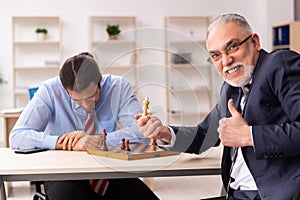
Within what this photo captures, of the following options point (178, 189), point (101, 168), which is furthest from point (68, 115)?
point (178, 189)

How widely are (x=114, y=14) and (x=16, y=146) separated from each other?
16.7 feet

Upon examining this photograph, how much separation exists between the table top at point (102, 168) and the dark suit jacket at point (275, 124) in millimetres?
289

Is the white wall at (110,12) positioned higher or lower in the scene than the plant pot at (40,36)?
higher

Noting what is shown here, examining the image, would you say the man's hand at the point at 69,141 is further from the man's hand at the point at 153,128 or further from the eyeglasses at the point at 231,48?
the eyeglasses at the point at 231,48

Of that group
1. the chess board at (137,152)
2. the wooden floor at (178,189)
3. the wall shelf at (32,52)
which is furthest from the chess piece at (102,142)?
the wall shelf at (32,52)

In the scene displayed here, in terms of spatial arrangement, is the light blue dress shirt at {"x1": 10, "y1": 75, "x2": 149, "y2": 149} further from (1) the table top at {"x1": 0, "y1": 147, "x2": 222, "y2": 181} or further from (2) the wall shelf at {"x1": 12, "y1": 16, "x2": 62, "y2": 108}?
(2) the wall shelf at {"x1": 12, "y1": 16, "x2": 62, "y2": 108}

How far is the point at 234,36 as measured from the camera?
1744 mm

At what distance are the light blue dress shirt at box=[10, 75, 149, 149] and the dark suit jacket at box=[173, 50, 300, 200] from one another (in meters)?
0.46

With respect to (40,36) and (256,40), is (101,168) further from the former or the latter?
(40,36)

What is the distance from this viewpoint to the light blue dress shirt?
2049mm

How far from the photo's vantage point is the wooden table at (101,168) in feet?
6.25

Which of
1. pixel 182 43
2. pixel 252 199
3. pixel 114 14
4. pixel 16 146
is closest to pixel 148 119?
pixel 182 43

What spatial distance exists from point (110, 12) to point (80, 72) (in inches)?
210

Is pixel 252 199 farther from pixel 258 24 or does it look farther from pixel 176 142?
pixel 258 24
